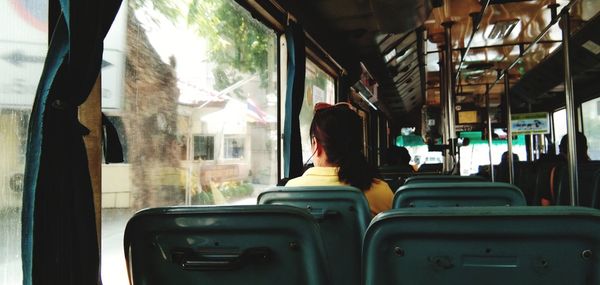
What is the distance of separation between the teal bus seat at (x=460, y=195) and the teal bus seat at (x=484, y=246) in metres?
0.79

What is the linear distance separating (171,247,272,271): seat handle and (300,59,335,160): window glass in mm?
3422

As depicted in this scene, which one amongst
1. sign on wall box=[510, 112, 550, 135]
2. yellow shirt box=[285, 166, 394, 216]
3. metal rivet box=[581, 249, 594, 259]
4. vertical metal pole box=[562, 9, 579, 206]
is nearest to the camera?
metal rivet box=[581, 249, 594, 259]

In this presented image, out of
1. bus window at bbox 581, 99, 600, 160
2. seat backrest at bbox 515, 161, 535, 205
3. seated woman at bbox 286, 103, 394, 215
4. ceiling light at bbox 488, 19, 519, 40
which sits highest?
ceiling light at bbox 488, 19, 519, 40

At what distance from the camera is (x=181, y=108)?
2252 mm

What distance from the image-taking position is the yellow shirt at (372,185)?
1943 mm

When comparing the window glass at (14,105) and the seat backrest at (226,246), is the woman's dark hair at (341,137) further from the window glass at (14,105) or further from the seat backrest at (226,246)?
the window glass at (14,105)

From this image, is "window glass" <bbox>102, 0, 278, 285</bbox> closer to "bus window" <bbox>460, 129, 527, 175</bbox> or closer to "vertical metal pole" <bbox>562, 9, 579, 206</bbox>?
"vertical metal pole" <bbox>562, 9, 579, 206</bbox>

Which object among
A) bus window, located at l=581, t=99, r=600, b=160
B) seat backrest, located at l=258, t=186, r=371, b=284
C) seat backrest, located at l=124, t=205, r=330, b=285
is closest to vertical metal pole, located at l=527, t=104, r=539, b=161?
bus window, located at l=581, t=99, r=600, b=160

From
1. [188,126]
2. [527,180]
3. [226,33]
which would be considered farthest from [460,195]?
[527,180]

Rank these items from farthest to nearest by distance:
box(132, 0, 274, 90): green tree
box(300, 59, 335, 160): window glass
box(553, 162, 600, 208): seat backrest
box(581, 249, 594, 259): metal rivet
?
box(300, 59, 335, 160): window glass → box(553, 162, 600, 208): seat backrest → box(132, 0, 274, 90): green tree → box(581, 249, 594, 259): metal rivet

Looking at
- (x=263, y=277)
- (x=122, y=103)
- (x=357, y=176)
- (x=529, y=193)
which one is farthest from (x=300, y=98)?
(x=529, y=193)

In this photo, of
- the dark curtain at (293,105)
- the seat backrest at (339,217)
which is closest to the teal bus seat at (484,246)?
the seat backrest at (339,217)

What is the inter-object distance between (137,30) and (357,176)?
1157 millimetres

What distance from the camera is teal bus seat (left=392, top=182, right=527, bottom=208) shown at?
5.33ft
